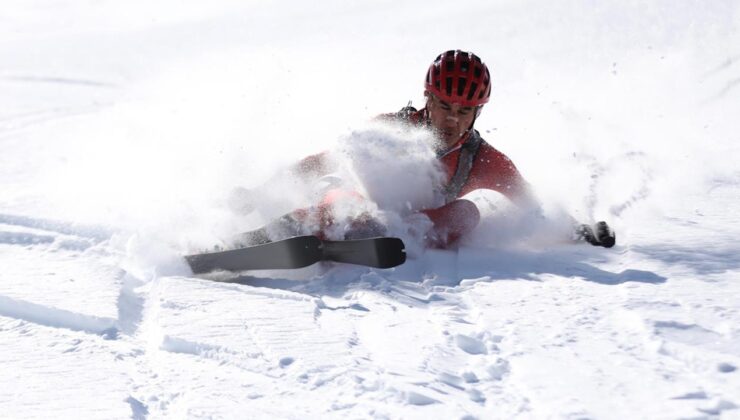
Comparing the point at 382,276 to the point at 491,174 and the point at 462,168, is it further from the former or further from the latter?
the point at 491,174

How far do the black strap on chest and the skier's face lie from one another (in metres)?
0.08

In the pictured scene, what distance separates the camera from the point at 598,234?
4.76 metres

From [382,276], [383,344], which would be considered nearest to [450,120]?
[382,276]

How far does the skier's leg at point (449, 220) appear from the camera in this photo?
4.74 meters

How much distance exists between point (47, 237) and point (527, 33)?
418 inches

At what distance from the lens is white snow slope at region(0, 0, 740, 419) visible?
2.82 meters

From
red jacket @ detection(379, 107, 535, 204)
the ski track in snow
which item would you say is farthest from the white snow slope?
red jacket @ detection(379, 107, 535, 204)

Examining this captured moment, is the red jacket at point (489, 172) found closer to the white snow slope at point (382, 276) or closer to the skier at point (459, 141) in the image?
the skier at point (459, 141)

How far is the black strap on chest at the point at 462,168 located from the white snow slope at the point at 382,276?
0.29 meters

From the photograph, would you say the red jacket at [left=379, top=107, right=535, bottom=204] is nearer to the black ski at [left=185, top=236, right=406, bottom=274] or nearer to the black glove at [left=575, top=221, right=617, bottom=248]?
the black glove at [left=575, top=221, right=617, bottom=248]

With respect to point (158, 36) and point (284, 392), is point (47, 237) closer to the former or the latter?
point (284, 392)

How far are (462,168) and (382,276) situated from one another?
4.07 feet

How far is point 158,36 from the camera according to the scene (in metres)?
17.5

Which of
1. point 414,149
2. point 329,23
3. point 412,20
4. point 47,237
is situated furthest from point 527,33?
point 47,237
